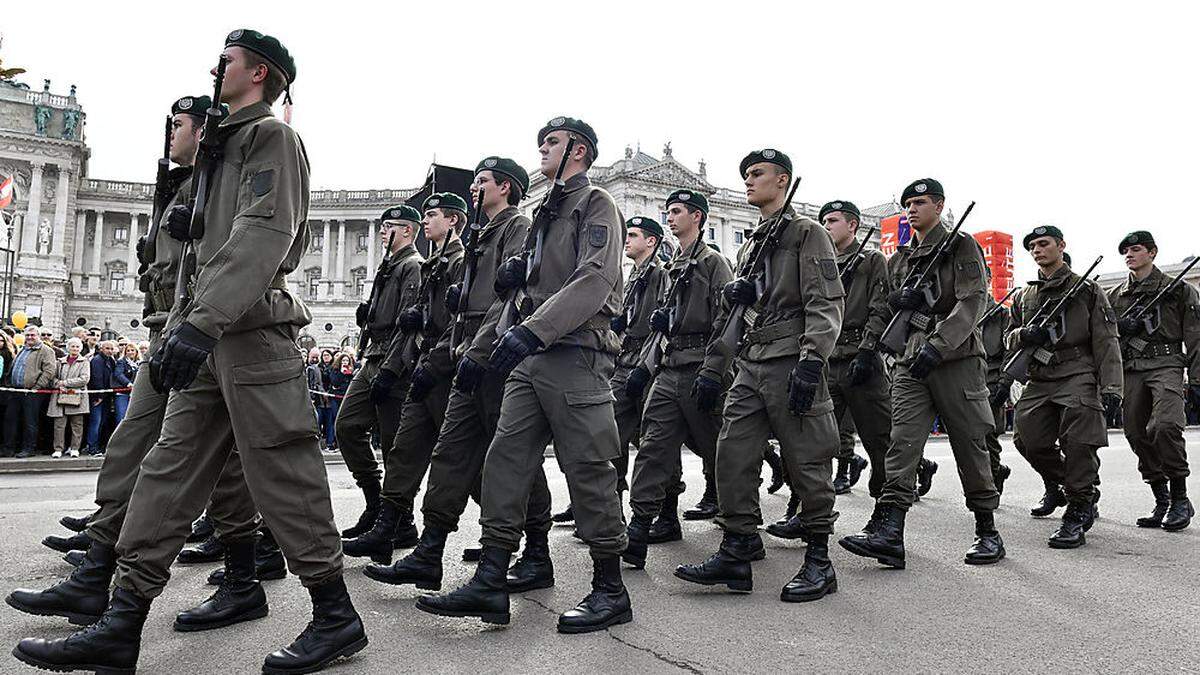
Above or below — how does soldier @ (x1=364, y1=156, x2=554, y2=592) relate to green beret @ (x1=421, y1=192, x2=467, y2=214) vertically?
below

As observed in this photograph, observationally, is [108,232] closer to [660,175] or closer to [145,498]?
[660,175]

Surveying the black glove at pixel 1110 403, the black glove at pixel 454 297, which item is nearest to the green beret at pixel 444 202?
the black glove at pixel 454 297

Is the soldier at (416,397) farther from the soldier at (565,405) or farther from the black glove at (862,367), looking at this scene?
the black glove at (862,367)

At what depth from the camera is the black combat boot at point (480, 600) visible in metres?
3.69

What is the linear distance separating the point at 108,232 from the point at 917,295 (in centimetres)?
8172

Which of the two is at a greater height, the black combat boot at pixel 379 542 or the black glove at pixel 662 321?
the black glove at pixel 662 321

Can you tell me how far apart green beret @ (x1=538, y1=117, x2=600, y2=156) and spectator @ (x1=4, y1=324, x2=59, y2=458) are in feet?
35.0

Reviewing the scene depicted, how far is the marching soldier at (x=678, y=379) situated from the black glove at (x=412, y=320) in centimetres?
141

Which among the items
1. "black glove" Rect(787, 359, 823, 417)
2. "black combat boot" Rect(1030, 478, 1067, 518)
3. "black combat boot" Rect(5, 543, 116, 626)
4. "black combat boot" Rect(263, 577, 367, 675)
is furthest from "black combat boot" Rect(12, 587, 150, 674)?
"black combat boot" Rect(1030, 478, 1067, 518)

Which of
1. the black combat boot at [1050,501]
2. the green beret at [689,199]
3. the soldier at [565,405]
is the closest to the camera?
the soldier at [565,405]

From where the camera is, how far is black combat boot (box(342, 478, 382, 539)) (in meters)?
5.96

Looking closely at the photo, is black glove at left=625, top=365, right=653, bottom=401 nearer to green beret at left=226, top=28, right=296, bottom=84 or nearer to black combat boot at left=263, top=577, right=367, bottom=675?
black combat boot at left=263, top=577, right=367, bottom=675

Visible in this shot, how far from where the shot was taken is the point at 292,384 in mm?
3289

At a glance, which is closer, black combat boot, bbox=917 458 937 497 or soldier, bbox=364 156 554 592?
soldier, bbox=364 156 554 592
